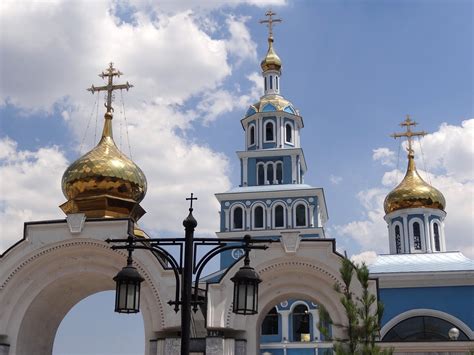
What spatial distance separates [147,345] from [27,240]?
3.40 meters

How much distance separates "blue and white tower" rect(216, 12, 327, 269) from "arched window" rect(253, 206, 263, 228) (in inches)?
1.8

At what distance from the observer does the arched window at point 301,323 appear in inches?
1169

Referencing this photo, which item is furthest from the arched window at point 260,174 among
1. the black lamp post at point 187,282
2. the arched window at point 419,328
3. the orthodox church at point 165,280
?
the black lamp post at point 187,282

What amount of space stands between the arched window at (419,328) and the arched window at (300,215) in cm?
1114

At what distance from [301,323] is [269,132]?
9.72m

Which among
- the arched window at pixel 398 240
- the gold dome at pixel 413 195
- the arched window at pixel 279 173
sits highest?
the arched window at pixel 279 173

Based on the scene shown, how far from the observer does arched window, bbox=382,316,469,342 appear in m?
20.6

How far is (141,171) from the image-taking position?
1841 centimetres

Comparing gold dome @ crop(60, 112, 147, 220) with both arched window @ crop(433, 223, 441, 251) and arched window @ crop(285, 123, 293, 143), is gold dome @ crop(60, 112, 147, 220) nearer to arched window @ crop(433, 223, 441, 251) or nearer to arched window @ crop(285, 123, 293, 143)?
arched window @ crop(433, 223, 441, 251)

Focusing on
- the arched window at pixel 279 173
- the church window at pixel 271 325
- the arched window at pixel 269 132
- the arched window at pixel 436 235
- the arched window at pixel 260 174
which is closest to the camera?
the arched window at pixel 436 235

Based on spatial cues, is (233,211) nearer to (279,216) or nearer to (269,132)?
(279,216)

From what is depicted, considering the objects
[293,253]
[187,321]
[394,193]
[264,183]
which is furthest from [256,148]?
[187,321]

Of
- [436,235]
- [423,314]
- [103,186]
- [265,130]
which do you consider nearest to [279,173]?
[265,130]

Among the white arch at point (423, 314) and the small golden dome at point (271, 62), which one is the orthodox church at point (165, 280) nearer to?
the white arch at point (423, 314)
